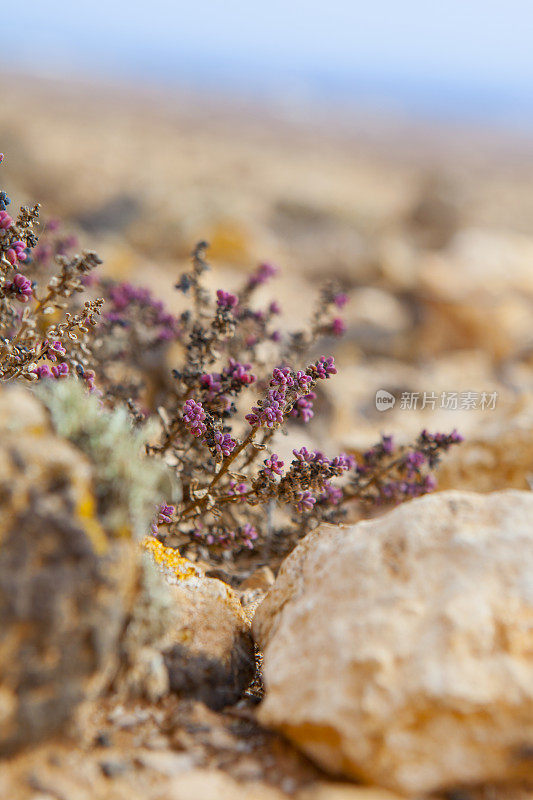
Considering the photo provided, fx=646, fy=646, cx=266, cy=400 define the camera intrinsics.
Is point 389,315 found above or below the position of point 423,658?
above

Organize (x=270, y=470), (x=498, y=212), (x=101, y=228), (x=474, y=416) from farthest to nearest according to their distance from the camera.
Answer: (x=498, y=212)
(x=101, y=228)
(x=474, y=416)
(x=270, y=470)

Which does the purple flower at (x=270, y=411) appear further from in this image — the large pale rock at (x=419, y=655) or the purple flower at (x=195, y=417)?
the large pale rock at (x=419, y=655)

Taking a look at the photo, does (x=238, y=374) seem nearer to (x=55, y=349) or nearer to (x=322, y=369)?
(x=322, y=369)

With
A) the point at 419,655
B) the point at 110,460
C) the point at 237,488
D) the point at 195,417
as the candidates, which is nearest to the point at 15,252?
the point at 195,417

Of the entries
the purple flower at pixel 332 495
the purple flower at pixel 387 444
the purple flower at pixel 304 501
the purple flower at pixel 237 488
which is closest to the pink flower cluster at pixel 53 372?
the purple flower at pixel 237 488

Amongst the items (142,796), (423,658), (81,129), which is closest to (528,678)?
(423,658)

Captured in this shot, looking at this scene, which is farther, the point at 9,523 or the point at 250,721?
the point at 250,721

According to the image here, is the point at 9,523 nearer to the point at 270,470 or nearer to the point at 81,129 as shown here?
the point at 270,470
